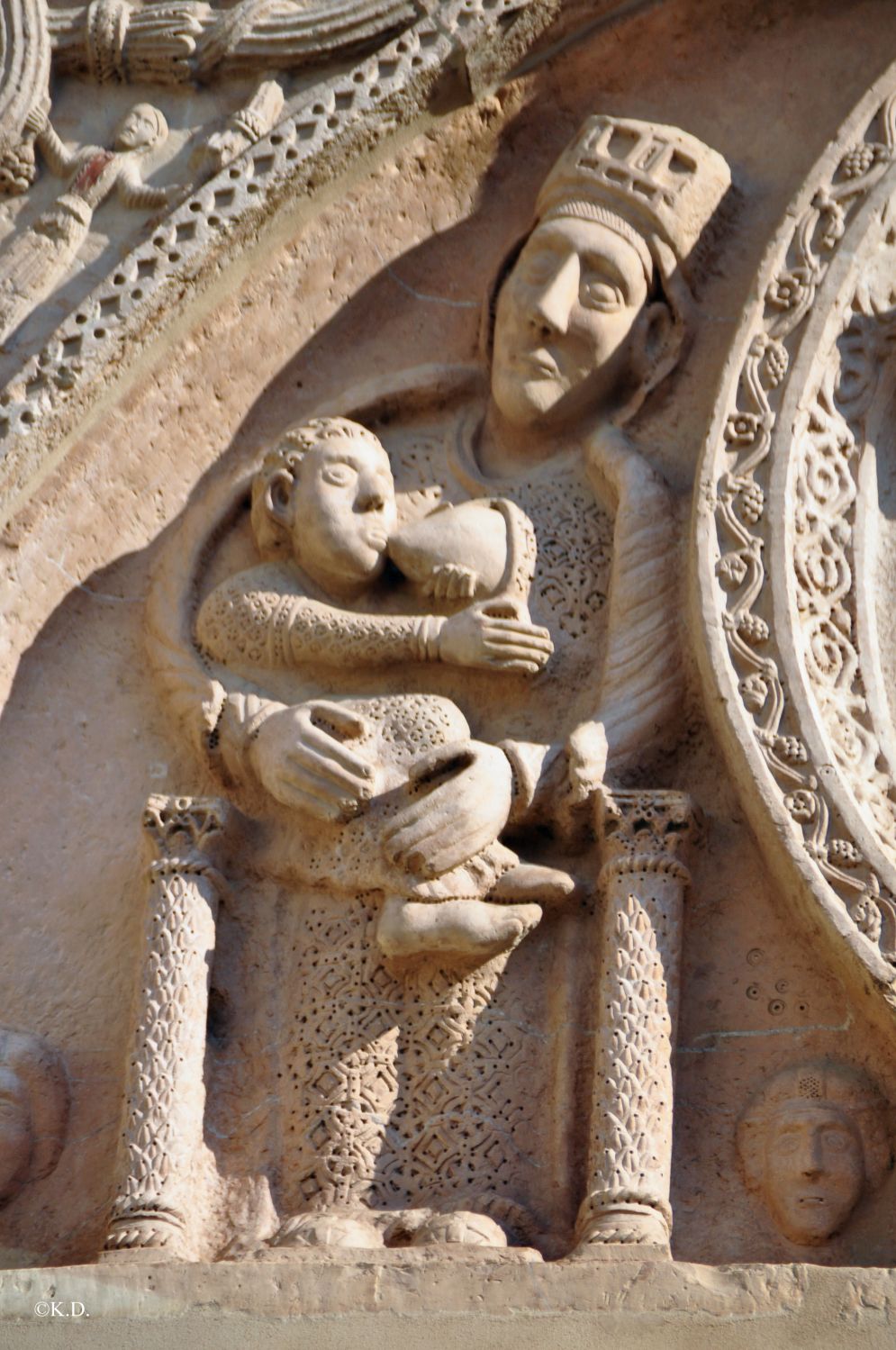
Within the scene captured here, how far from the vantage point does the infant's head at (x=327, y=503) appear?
6160 mm

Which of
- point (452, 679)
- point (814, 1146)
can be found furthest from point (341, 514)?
point (814, 1146)

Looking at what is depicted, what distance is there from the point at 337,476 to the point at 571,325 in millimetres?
722

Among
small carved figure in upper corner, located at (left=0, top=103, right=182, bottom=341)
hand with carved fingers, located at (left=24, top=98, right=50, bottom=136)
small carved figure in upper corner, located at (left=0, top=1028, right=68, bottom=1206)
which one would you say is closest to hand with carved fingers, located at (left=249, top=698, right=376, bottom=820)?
small carved figure in upper corner, located at (left=0, top=1028, right=68, bottom=1206)

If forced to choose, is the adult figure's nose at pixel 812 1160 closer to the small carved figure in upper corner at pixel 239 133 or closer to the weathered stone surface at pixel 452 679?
the weathered stone surface at pixel 452 679

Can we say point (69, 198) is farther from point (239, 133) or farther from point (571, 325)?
point (571, 325)

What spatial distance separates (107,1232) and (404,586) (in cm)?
173

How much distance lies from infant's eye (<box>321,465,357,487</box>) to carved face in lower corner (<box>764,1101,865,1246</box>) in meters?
1.86

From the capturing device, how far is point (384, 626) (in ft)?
20.0

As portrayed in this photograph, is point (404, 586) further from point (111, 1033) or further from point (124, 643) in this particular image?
point (111, 1033)

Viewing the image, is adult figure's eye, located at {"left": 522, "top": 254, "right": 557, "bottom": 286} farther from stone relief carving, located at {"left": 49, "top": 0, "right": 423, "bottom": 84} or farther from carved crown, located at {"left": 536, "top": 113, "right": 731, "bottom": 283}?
stone relief carving, located at {"left": 49, "top": 0, "right": 423, "bottom": 84}

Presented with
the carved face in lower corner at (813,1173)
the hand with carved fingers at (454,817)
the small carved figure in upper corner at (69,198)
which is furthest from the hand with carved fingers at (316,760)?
the small carved figure in upper corner at (69,198)

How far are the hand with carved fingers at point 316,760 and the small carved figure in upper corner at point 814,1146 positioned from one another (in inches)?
45.1

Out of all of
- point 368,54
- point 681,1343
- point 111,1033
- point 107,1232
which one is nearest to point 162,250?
point 368,54

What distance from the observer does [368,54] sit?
684 centimetres
